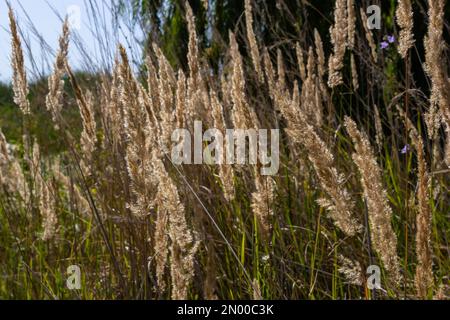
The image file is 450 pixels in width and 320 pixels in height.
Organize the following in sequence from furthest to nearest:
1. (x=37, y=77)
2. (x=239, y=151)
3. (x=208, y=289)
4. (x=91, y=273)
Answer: (x=37, y=77)
(x=91, y=273)
(x=239, y=151)
(x=208, y=289)

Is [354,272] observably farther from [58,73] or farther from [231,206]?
[58,73]

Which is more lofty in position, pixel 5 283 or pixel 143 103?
pixel 143 103

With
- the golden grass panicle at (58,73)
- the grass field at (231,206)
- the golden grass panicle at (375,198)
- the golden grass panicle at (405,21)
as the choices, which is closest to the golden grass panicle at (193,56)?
the grass field at (231,206)

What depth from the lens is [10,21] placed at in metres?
1.82

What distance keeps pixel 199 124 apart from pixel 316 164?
1.25 metres

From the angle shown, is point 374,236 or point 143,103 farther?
point 143,103

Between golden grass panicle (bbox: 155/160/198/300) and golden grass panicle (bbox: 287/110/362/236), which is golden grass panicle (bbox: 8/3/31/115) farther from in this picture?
golden grass panicle (bbox: 287/110/362/236)

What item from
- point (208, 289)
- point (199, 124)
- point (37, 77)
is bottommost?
point (208, 289)

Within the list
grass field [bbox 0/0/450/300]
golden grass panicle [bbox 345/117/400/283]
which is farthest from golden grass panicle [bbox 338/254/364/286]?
golden grass panicle [bbox 345/117/400/283]

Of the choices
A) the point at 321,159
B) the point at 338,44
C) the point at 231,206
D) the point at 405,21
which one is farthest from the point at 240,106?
the point at 338,44

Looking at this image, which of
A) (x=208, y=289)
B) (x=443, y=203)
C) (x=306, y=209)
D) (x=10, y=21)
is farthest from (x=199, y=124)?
(x=208, y=289)

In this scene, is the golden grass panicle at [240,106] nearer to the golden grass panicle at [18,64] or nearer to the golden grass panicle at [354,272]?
the golden grass panicle at [354,272]
